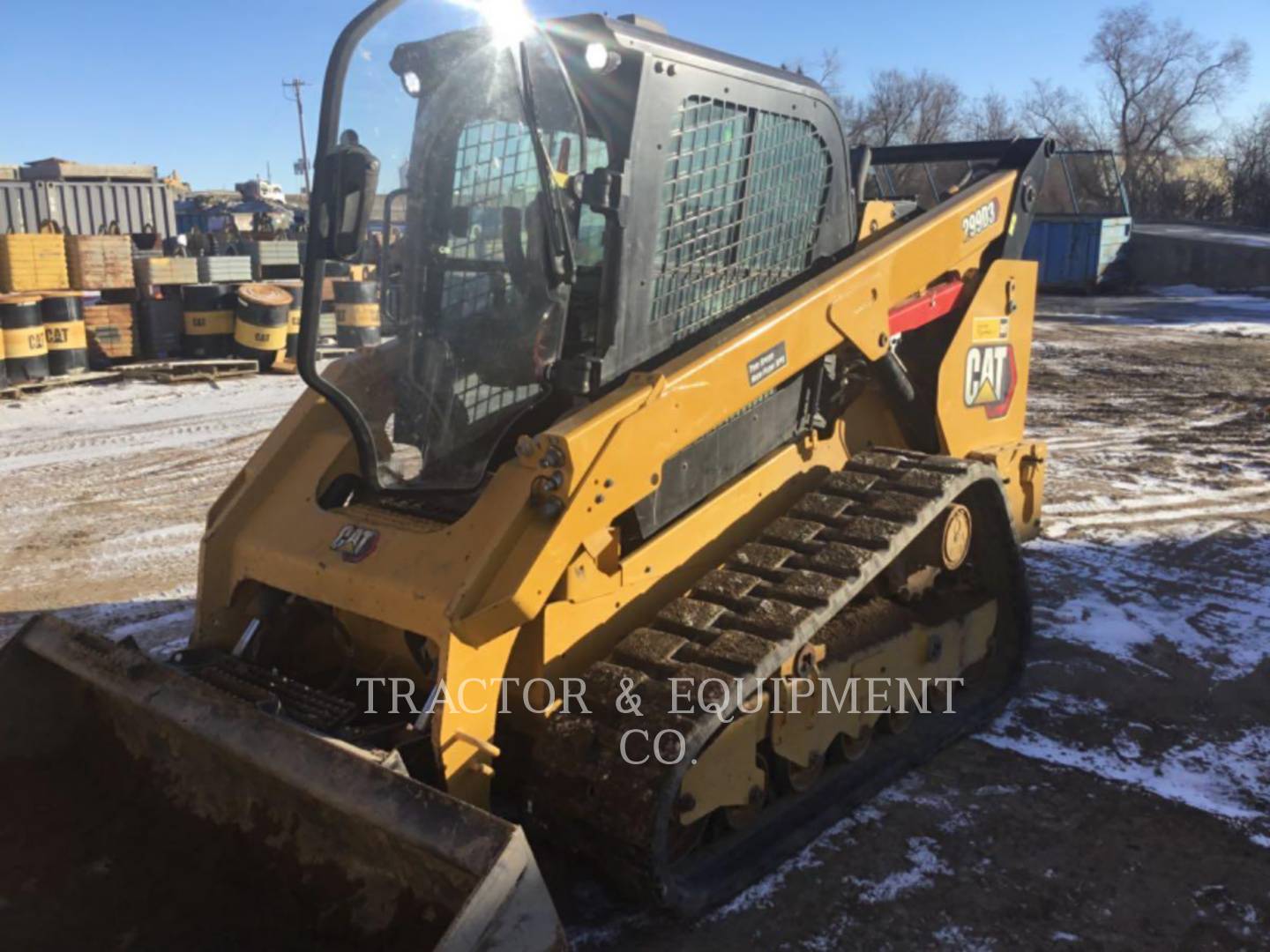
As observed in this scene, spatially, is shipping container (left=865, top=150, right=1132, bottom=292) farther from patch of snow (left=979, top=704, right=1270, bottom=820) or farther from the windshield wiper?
the windshield wiper

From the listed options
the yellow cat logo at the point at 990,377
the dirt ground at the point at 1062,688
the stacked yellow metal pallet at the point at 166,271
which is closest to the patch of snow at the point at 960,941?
the dirt ground at the point at 1062,688

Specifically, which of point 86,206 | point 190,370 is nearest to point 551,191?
point 190,370

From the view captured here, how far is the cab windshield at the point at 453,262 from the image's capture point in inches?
127

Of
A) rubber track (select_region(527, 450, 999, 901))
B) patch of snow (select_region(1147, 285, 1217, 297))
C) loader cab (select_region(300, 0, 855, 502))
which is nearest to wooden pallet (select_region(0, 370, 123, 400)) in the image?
loader cab (select_region(300, 0, 855, 502))

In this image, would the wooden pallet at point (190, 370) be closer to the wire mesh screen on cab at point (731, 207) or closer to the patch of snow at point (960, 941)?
the wire mesh screen on cab at point (731, 207)

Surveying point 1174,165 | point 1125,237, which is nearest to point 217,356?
point 1125,237

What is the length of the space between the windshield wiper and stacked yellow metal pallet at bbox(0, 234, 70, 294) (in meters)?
12.0

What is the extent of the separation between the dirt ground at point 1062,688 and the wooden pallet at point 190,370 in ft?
6.31

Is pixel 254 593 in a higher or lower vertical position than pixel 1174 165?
lower

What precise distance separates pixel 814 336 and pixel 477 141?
4.04 feet

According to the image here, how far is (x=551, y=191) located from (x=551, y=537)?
0.95 metres

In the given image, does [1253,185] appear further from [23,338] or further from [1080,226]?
[23,338]

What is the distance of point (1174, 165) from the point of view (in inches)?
1732

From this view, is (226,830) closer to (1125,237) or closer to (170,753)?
(170,753)
